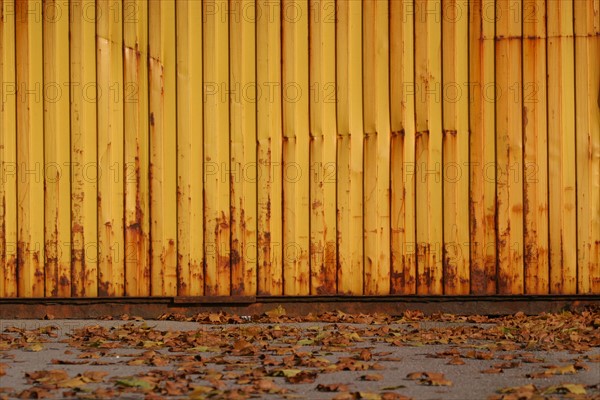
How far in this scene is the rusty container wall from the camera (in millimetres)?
9617

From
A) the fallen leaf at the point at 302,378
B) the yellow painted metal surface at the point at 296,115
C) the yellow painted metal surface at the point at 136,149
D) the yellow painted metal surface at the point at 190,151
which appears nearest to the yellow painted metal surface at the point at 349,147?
the yellow painted metal surface at the point at 296,115

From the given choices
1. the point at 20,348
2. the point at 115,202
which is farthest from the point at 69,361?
the point at 115,202

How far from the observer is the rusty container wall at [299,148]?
9617mm

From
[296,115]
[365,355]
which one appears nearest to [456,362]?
[365,355]

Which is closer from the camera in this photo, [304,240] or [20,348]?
[20,348]

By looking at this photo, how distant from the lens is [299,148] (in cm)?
966

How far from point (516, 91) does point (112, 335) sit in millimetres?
4072

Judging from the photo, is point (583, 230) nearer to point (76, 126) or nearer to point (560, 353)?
point (560, 353)

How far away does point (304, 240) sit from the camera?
31.6ft

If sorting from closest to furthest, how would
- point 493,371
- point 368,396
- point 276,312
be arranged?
point 368,396 → point 493,371 → point 276,312

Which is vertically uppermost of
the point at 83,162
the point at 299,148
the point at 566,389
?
the point at 299,148

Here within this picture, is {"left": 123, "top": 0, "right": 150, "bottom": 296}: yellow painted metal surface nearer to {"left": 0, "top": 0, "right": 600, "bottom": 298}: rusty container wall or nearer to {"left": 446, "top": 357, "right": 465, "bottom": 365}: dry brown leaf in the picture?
{"left": 0, "top": 0, "right": 600, "bottom": 298}: rusty container wall

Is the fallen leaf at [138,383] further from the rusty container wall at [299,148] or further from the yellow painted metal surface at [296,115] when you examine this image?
the yellow painted metal surface at [296,115]

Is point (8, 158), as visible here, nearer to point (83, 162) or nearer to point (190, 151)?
point (83, 162)
